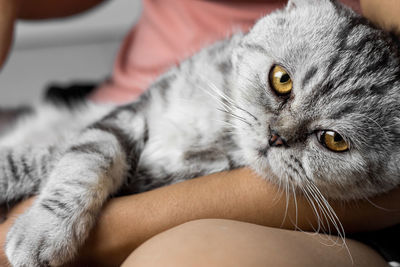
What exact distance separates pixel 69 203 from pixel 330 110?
1.82 feet

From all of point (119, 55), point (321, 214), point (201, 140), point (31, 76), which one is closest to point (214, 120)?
point (201, 140)

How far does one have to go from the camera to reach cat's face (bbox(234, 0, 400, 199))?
879 mm

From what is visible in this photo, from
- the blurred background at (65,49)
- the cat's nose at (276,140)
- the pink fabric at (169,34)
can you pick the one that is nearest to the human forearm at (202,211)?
the cat's nose at (276,140)

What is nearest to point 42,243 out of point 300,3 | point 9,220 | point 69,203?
point 69,203

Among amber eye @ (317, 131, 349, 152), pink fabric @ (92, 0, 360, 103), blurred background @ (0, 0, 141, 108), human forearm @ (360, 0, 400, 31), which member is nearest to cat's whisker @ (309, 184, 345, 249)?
amber eye @ (317, 131, 349, 152)

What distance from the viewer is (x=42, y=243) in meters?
0.86

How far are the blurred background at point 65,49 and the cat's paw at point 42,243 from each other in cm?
161

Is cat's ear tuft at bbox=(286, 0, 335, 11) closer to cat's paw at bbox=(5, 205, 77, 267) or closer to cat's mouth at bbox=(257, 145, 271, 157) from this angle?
cat's mouth at bbox=(257, 145, 271, 157)

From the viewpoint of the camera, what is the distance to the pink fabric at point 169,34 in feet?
4.57

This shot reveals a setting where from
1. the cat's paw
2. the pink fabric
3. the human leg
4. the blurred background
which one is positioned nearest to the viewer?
the human leg

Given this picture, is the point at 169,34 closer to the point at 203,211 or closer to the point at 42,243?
the point at 203,211

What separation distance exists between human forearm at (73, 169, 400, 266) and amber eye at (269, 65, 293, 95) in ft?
0.67

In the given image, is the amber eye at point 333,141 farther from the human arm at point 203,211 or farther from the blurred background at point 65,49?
the blurred background at point 65,49

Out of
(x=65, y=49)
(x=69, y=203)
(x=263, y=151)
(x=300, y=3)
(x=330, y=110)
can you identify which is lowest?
(x=65, y=49)
